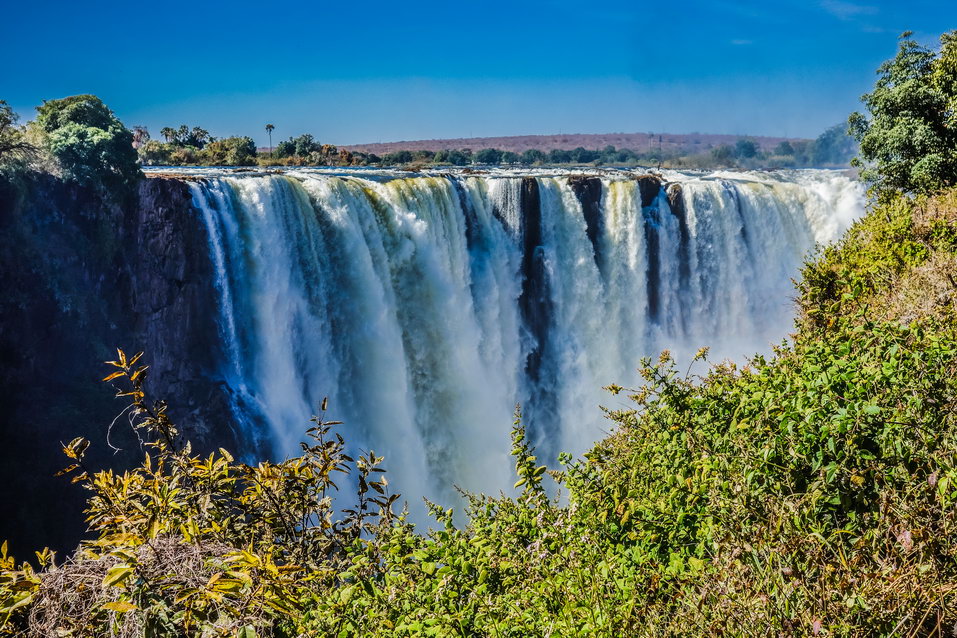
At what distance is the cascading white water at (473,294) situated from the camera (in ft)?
51.1

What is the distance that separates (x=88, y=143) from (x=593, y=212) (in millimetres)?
15157

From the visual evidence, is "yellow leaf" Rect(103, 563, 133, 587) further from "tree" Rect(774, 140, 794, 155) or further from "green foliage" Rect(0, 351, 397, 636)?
"tree" Rect(774, 140, 794, 155)

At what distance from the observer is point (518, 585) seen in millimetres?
3535

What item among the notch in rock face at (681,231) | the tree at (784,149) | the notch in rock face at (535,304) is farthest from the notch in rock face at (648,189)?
the tree at (784,149)

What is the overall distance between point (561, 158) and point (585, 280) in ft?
139

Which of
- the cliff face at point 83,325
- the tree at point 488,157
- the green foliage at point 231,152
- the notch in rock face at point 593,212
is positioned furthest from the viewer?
the tree at point 488,157

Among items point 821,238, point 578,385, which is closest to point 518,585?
point 578,385

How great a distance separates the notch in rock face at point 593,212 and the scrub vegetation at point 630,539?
57.0 feet

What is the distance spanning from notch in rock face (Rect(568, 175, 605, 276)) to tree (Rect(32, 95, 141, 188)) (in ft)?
44.4

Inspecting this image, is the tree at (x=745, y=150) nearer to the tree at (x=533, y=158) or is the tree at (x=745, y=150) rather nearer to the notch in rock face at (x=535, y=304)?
the tree at (x=533, y=158)

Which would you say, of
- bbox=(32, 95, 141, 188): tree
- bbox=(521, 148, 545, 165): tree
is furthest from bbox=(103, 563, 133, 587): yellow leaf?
bbox=(521, 148, 545, 165): tree

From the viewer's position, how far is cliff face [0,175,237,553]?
537 inches

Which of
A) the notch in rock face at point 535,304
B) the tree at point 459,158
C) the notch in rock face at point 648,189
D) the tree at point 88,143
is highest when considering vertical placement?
the tree at point 459,158

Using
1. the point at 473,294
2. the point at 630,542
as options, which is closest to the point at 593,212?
the point at 473,294
